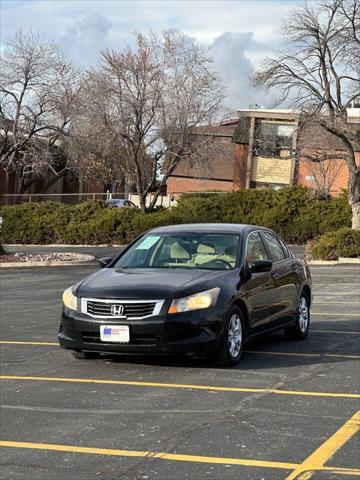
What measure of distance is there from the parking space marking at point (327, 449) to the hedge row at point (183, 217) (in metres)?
26.1

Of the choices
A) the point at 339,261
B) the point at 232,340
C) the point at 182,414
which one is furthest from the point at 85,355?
the point at 339,261

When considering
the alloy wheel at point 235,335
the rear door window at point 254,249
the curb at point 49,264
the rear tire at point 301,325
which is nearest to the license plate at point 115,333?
the alloy wheel at point 235,335

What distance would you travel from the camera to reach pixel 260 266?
29.0 feet

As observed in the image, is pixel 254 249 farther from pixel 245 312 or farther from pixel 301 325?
pixel 301 325

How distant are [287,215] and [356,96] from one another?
6.29m

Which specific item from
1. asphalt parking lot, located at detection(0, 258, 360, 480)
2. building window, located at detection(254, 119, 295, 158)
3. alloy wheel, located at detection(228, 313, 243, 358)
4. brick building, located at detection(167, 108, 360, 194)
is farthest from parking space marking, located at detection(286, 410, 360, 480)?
building window, located at detection(254, 119, 295, 158)

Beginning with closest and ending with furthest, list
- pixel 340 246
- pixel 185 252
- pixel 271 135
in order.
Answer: pixel 185 252 < pixel 340 246 < pixel 271 135

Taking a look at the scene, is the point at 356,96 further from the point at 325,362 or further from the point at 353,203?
the point at 325,362

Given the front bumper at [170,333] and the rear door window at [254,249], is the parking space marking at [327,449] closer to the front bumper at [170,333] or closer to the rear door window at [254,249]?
the front bumper at [170,333]

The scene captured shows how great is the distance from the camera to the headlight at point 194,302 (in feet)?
25.5

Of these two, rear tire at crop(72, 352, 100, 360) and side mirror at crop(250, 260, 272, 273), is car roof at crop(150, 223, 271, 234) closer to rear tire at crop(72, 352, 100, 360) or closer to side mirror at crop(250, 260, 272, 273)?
side mirror at crop(250, 260, 272, 273)

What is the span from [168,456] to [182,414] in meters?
1.10

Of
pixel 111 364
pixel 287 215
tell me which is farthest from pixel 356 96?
pixel 111 364

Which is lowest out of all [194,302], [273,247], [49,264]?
[49,264]
